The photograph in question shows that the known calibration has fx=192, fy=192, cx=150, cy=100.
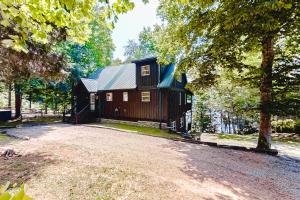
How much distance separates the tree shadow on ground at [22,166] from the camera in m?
6.20

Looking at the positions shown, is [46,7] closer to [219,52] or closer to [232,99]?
[219,52]

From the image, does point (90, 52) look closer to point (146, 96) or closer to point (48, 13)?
point (146, 96)

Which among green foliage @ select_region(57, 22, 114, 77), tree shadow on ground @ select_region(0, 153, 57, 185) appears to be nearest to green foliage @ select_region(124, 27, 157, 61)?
green foliage @ select_region(57, 22, 114, 77)

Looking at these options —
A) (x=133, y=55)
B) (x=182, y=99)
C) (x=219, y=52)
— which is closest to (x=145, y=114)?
(x=182, y=99)

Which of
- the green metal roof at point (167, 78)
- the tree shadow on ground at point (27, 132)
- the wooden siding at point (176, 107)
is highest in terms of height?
the green metal roof at point (167, 78)

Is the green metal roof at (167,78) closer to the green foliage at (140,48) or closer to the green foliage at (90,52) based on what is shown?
the green foliage at (90,52)

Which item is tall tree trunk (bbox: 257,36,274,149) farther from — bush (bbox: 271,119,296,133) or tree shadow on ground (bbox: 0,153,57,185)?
bush (bbox: 271,119,296,133)

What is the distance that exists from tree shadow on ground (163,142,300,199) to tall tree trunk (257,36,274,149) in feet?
4.87

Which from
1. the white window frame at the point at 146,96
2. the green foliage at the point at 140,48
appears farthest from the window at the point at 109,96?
the green foliage at the point at 140,48

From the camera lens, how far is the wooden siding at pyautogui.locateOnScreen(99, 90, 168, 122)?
62.1ft

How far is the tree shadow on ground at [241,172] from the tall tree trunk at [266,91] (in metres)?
1.48

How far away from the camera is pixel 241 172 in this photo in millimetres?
7777

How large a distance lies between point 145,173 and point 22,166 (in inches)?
183

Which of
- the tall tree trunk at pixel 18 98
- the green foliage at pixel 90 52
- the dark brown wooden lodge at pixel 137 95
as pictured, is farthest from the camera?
the green foliage at pixel 90 52
